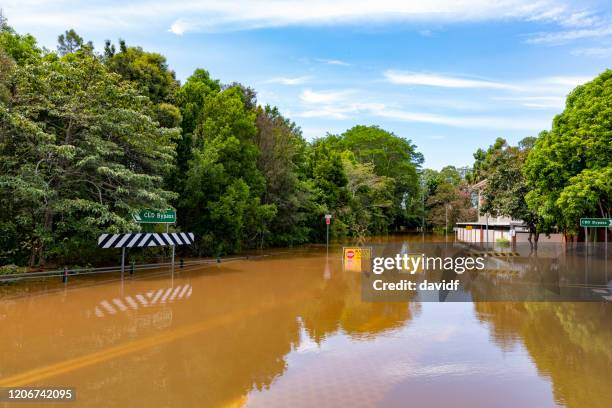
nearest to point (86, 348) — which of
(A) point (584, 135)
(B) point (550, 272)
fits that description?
(B) point (550, 272)

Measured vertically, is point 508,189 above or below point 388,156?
below

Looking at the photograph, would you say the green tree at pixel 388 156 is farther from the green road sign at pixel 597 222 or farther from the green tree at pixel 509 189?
the green road sign at pixel 597 222

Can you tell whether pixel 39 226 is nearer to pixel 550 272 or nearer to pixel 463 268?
pixel 463 268

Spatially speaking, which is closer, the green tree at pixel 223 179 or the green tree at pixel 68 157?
the green tree at pixel 68 157

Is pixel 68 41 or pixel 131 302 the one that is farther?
pixel 68 41

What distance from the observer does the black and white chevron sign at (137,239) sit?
1642cm

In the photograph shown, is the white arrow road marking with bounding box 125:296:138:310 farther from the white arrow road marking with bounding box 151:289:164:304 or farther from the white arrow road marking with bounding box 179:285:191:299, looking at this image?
the white arrow road marking with bounding box 179:285:191:299

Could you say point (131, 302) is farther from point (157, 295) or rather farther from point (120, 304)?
point (157, 295)

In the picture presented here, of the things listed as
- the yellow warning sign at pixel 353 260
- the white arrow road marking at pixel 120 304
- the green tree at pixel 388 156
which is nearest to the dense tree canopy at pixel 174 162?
the white arrow road marking at pixel 120 304

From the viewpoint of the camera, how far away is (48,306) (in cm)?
1205

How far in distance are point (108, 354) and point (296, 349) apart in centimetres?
326

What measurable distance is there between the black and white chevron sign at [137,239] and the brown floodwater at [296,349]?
232 cm

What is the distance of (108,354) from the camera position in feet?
26.7

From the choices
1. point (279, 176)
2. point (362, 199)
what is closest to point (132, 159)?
point (279, 176)
